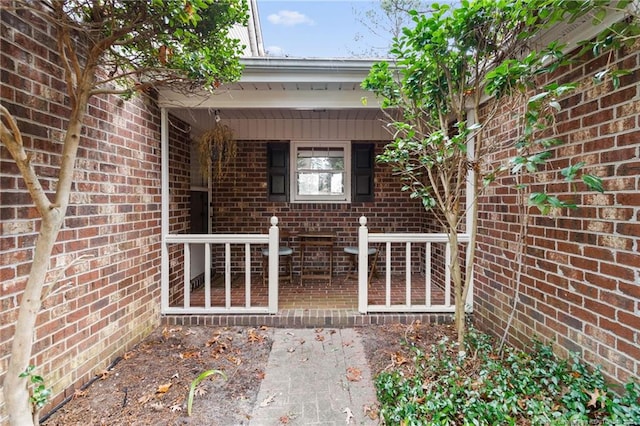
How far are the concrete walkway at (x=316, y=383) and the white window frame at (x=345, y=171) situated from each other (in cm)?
269

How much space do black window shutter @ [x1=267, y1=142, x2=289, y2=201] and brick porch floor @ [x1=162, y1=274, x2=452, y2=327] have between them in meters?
1.49

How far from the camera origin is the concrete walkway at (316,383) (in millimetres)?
1923

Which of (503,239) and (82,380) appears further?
Result: (503,239)

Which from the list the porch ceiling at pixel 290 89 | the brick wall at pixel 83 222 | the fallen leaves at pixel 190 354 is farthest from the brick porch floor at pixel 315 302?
the porch ceiling at pixel 290 89

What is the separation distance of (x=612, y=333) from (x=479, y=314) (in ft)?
4.91

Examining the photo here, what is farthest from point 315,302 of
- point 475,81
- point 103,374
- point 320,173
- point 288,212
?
point 475,81

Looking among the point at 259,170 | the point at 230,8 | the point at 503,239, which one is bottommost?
the point at 503,239

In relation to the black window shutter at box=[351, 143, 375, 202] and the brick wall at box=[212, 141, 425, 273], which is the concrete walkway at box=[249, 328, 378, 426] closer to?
the brick wall at box=[212, 141, 425, 273]

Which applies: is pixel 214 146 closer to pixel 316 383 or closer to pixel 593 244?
pixel 316 383

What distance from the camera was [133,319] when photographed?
9.29ft

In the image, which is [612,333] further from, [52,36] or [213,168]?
[213,168]

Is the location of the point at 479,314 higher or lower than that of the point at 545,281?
lower

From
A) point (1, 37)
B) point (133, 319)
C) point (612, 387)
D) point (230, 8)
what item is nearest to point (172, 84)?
point (230, 8)

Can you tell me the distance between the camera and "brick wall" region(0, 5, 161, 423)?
168 centimetres
